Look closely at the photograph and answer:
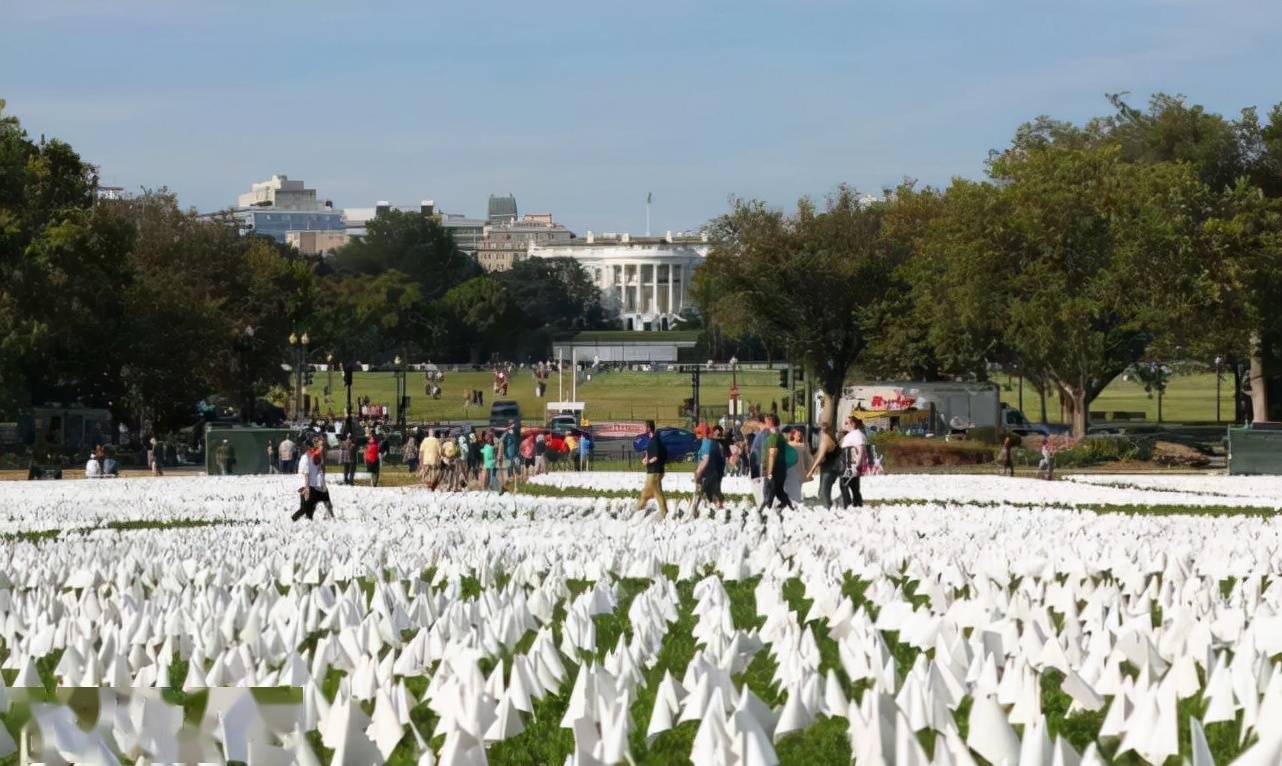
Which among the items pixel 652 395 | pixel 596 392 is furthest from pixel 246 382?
pixel 596 392

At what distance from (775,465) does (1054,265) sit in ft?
133

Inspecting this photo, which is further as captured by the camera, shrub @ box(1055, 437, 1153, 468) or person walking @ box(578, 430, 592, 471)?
shrub @ box(1055, 437, 1153, 468)

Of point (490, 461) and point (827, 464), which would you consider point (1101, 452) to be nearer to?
point (490, 461)

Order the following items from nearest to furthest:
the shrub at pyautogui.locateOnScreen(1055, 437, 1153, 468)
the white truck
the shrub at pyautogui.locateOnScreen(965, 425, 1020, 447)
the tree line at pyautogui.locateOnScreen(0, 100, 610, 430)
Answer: the shrub at pyautogui.locateOnScreen(1055, 437, 1153, 468) < the shrub at pyautogui.locateOnScreen(965, 425, 1020, 447) < the tree line at pyautogui.locateOnScreen(0, 100, 610, 430) < the white truck

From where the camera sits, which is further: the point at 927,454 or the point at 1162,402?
the point at 1162,402

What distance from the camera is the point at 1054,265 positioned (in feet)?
215

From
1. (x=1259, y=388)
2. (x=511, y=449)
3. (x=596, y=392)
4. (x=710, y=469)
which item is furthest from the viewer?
(x=596, y=392)

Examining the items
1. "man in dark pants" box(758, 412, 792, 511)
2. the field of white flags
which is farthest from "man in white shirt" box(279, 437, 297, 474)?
the field of white flags

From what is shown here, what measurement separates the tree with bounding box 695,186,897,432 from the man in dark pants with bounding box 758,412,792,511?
46900 millimetres

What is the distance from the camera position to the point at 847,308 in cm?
7612

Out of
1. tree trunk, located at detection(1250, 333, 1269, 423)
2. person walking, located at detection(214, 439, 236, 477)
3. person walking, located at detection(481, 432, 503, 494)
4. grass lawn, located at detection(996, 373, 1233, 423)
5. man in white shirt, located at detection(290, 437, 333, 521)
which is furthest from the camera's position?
grass lawn, located at detection(996, 373, 1233, 423)

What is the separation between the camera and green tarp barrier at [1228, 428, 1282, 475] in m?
49.2

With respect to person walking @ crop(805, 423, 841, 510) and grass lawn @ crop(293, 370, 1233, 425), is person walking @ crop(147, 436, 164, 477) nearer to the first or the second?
person walking @ crop(805, 423, 841, 510)

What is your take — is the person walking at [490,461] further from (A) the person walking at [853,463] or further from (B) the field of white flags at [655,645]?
(B) the field of white flags at [655,645]
